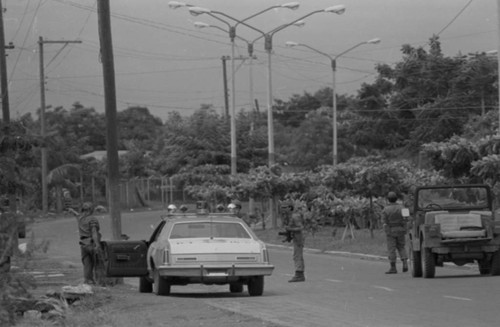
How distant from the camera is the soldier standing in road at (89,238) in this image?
75.0 ft

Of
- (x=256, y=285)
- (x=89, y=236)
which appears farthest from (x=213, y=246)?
(x=89, y=236)

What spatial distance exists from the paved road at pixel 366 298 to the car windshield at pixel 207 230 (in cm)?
115

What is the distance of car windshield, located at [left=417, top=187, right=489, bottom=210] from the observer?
24.4 m

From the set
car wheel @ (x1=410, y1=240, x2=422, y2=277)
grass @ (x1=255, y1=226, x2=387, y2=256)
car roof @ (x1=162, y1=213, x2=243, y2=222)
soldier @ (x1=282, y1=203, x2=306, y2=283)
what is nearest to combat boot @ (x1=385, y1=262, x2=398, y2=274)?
car wheel @ (x1=410, y1=240, x2=422, y2=277)

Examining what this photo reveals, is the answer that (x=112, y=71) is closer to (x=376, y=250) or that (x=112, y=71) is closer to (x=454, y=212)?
(x=454, y=212)

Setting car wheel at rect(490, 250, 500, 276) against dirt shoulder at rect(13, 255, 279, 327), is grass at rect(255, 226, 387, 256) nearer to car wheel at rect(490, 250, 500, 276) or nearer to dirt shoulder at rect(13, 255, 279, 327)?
car wheel at rect(490, 250, 500, 276)

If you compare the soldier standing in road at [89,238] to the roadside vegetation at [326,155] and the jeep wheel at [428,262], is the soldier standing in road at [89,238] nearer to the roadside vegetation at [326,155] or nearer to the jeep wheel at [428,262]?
the roadside vegetation at [326,155]

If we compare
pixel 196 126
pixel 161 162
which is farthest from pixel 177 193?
pixel 196 126

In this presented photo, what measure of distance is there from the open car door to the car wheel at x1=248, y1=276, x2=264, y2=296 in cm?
250

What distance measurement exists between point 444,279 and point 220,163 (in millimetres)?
48702

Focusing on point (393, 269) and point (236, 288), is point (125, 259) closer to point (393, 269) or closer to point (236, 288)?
point (236, 288)

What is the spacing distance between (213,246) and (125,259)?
103 inches

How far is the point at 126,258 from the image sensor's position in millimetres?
21828

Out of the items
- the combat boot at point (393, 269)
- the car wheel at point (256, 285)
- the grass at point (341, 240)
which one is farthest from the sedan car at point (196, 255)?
the grass at point (341, 240)
